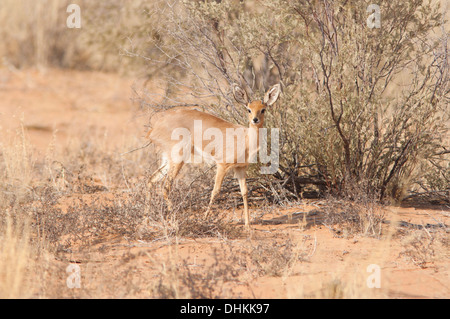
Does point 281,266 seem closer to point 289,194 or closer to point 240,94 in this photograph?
point 240,94

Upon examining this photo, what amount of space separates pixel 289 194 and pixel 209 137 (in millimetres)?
1656

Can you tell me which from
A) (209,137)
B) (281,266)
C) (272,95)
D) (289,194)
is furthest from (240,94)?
(281,266)

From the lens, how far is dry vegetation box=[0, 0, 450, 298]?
501 centimetres

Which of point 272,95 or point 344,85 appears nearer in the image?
point 272,95

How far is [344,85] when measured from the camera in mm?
7012

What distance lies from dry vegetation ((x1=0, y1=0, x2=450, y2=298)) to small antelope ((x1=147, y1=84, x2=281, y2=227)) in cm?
43

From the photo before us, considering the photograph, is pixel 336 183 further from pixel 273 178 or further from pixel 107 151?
pixel 107 151

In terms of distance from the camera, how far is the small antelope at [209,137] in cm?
685

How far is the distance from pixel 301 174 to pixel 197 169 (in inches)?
66.6

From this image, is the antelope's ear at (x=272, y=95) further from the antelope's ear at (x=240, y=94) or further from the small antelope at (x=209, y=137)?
the antelope's ear at (x=240, y=94)

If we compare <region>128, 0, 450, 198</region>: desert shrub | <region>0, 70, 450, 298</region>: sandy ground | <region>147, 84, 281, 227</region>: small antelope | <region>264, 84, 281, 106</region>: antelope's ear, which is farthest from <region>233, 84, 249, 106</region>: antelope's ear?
<region>0, 70, 450, 298</region>: sandy ground

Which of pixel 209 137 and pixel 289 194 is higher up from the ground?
pixel 209 137

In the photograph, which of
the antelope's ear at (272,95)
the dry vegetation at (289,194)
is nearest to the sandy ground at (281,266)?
the dry vegetation at (289,194)

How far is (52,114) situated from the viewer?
15.1m
